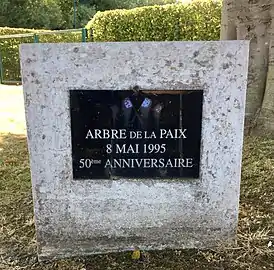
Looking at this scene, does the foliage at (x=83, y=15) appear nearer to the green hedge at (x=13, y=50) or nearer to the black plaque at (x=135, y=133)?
the green hedge at (x=13, y=50)

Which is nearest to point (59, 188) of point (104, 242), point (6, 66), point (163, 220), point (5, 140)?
point (104, 242)

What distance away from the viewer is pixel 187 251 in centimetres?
260

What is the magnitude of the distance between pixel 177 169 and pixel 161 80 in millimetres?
534

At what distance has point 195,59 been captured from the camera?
2311 millimetres

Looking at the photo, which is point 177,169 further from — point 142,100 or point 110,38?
point 110,38

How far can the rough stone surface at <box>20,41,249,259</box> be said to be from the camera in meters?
2.30

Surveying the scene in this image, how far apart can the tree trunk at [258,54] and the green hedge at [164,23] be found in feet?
26.5

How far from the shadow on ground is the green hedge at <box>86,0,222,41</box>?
943 centimetres

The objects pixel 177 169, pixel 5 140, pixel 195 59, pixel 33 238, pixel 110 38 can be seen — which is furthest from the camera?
pixel 110 38

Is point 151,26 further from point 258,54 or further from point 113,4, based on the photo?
point 113,4

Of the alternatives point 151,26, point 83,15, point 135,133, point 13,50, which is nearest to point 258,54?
point 135,133

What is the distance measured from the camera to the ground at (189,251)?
2490 mm

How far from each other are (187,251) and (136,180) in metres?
0.55

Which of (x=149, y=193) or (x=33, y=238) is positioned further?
(x=33, y=238)
